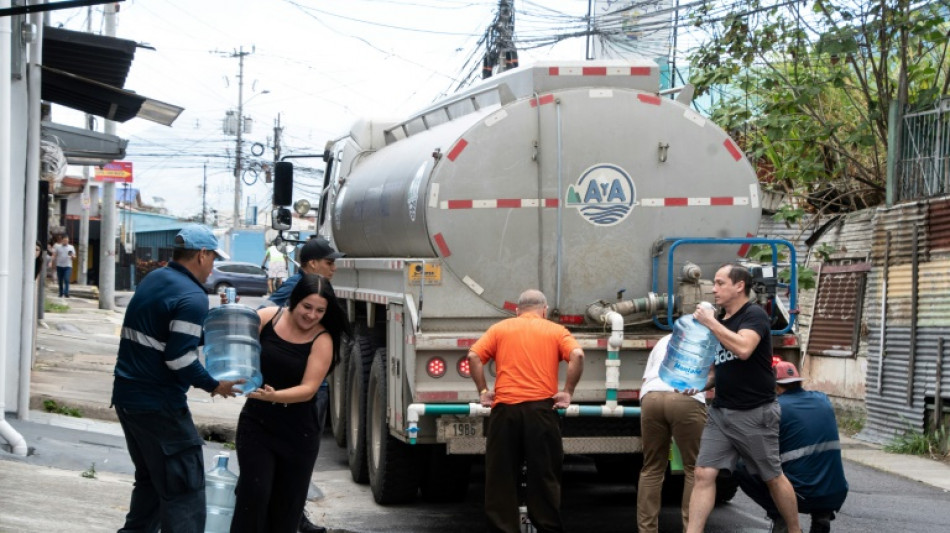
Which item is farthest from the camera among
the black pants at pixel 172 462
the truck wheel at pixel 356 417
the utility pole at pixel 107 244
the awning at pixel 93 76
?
Result: the utility pole at pixel 107 244

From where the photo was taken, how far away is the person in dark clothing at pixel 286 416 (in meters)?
6.48

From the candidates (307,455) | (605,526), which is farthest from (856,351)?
(307,455)

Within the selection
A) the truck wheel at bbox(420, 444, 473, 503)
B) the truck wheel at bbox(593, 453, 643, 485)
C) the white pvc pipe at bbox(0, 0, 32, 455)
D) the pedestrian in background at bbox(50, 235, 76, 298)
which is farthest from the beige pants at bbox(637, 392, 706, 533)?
the pedestrian in background at bbox(50, 235, 76, 298)

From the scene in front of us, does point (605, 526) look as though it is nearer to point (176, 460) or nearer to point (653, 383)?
point (653, 383)

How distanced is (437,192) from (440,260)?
0.48 m

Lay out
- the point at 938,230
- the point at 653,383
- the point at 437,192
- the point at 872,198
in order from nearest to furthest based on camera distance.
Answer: the point at 653,383 < the point at 437,192 < the point at 938,230 < the point at 872,198

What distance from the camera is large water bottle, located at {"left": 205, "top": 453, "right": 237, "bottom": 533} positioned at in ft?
23.8

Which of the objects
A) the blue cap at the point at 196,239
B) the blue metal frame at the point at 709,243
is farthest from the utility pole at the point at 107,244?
the blue cap at the point at 196,239

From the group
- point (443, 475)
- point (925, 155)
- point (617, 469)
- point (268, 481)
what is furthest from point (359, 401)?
point (925, 155)

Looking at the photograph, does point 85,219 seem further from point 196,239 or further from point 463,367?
Result: point 196,239

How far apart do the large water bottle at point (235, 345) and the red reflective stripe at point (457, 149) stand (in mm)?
2821

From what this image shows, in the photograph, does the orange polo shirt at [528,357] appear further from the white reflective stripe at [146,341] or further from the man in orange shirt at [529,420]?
the white reflective stripe at [146,341]

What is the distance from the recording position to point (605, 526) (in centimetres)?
969

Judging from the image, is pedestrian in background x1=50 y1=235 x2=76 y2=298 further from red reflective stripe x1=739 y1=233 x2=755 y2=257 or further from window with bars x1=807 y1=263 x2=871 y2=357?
red reflective stripe x1=739 y1=233 x2=755 y2=257
